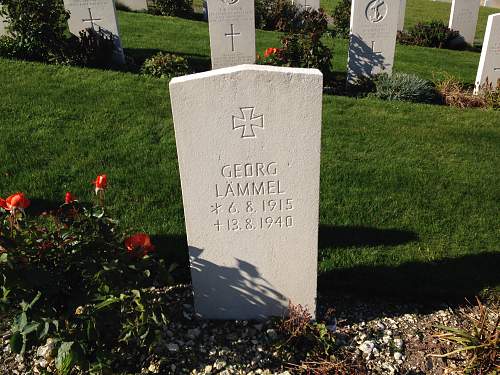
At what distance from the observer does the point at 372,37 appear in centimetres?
870

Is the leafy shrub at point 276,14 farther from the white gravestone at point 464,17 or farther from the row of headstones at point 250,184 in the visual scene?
the row of headstones at point 250,184

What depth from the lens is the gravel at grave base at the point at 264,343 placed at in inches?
118

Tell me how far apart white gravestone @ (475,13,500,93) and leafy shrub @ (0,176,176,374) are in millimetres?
7683

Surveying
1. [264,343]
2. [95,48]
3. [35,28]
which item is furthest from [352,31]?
[264,343]

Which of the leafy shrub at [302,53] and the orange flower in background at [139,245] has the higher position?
the leafy shrub at [302,53]

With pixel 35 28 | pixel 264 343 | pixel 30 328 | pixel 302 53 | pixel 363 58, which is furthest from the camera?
pixel 363 58

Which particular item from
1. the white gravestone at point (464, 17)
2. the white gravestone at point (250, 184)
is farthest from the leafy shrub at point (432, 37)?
the white gravestone at point (250, 184)

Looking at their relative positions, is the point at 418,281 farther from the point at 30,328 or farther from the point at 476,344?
the point at 30,328

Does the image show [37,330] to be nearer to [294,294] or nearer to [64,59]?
[294,294]

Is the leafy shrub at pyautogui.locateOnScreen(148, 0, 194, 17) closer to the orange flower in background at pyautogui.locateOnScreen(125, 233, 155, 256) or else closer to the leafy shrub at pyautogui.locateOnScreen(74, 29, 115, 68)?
the leafy shrub at pyautogui.locateOnScreen(74, 29, 115, 68)

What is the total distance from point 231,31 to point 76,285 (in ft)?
24.1

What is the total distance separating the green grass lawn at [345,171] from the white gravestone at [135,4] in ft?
26.1

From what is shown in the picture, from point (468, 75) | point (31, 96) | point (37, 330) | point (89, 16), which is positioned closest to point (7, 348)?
point (37, 330)

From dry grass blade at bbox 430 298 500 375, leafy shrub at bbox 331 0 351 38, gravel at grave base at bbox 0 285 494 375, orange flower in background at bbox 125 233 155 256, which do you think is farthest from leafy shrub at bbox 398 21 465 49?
orange flower in background at bbox 125 233 155 256
